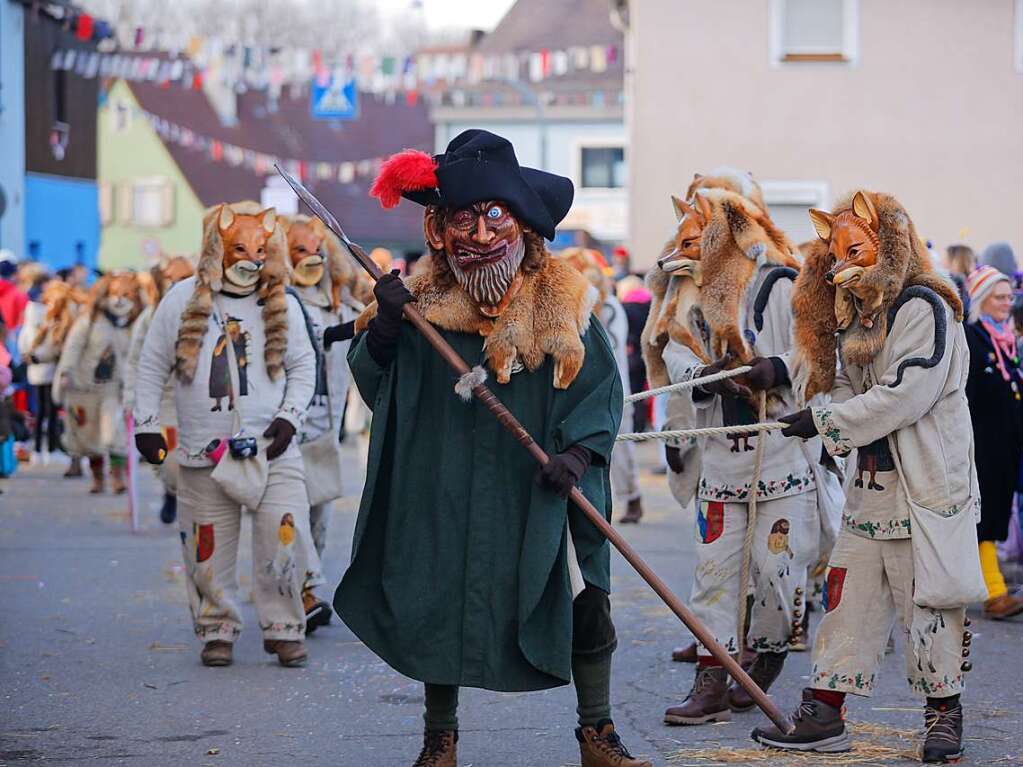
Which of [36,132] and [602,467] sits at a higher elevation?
[36,132]

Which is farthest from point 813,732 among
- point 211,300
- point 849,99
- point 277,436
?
point 849,99

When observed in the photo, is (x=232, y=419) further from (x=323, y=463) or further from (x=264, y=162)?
(x=264, y=162)

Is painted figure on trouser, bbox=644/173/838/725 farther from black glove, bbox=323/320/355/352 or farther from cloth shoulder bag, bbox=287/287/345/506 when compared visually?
cloth shoulder bag, bbox=287/287/345/506

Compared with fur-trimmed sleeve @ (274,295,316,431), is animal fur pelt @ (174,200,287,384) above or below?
above

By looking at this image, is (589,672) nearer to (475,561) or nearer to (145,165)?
(475,561)

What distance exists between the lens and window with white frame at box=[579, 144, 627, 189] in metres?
46.2

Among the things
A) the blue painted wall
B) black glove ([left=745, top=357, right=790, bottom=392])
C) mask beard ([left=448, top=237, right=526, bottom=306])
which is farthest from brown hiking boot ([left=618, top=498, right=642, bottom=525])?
the blue painted wall

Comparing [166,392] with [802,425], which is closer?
[802,425]

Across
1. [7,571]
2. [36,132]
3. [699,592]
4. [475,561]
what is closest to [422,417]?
Answer: [475,561]

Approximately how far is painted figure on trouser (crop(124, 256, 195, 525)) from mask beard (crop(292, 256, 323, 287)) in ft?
6.62

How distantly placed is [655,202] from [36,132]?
1613cm

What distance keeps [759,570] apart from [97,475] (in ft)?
31.3

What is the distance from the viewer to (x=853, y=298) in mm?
5891

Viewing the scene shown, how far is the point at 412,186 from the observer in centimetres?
529
